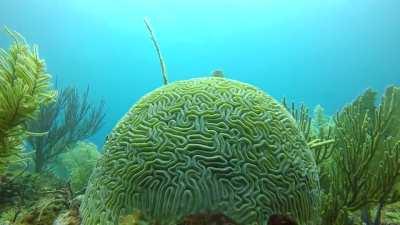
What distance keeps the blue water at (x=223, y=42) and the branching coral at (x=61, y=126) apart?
39580 mm

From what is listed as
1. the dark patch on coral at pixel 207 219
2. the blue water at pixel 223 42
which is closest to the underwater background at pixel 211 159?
the dark patch on coral at pixel 207 219

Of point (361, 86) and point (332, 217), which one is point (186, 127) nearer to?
point (332, 217)

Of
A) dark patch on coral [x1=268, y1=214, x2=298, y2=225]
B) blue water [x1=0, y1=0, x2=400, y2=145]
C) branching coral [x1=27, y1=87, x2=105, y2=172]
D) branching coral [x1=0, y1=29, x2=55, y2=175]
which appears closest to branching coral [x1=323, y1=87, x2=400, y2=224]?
dark patch on coral [x1=268, y1=214, x2=298, y2=225]

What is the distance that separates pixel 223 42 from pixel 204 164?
76092 millimetres

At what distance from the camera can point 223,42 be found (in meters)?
77.9

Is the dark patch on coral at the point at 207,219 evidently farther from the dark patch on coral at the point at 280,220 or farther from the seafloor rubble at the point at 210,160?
the dark patch on coral at the point at 280,220

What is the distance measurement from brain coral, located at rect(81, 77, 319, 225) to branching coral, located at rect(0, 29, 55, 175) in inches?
39.3

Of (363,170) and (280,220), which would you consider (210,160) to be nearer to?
(280,220)

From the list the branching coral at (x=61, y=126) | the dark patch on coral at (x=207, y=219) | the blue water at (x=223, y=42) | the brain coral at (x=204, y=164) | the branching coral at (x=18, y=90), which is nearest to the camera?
the dark patch on coral at (x=207, y=219)

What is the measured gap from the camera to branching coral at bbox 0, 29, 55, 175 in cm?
392

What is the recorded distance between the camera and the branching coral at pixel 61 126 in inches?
402

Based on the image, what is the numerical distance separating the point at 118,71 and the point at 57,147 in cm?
8168

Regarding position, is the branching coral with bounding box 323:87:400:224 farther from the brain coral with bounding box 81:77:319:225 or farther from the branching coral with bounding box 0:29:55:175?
the branching coral with bounding box 0:29:55:175

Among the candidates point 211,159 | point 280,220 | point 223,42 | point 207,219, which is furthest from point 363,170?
point 223,42
